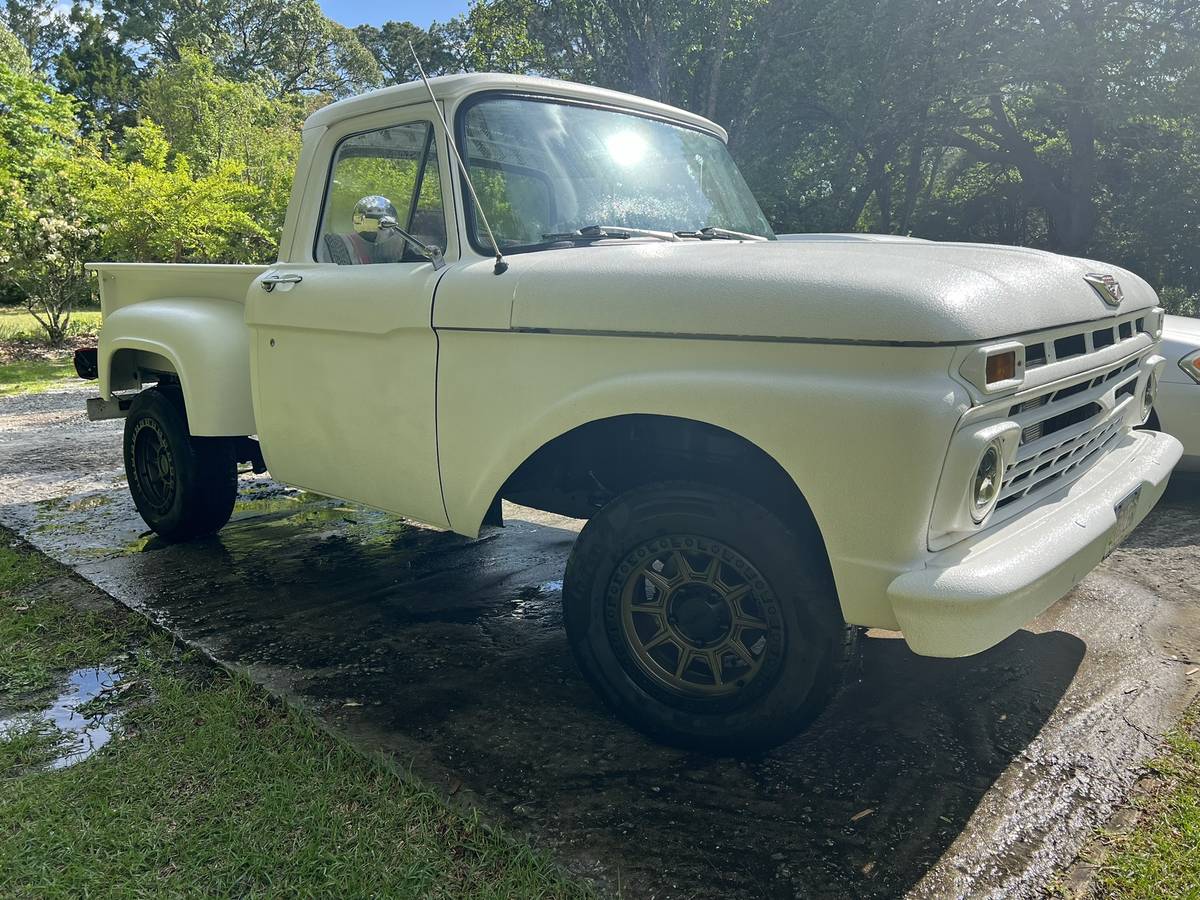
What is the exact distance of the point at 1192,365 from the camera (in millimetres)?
5223

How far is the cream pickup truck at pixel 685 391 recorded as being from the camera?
2.30 m

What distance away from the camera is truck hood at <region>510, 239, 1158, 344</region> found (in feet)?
7.43

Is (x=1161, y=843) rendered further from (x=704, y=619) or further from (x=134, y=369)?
(x=134, y=369)

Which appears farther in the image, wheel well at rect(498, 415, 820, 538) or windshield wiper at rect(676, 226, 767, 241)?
windshield wiper at rect(676, 226, 767, 241)

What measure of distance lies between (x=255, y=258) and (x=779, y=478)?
19.0 metres

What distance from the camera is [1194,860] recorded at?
235 cm

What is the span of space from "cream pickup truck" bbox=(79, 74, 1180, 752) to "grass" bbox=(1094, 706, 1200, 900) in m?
0.66

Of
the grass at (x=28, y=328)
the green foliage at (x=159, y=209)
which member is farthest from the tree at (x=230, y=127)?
the grass at (x=28, y=328)

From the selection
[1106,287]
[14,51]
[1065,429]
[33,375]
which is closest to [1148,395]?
[1106,287]

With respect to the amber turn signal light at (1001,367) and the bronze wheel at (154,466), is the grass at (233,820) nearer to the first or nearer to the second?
the amber turn signal light at (1001,367)

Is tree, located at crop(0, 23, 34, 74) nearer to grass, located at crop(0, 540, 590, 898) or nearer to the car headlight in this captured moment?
grass, located at crop(0, 540, 590, 898)

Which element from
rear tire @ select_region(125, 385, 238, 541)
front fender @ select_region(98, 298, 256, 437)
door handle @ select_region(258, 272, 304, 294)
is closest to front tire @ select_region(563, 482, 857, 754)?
door handle @ select_region(258, 272, 304, 294)

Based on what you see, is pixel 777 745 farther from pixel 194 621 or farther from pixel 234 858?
pixel 194 621

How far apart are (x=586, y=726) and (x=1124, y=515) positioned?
1.84m
